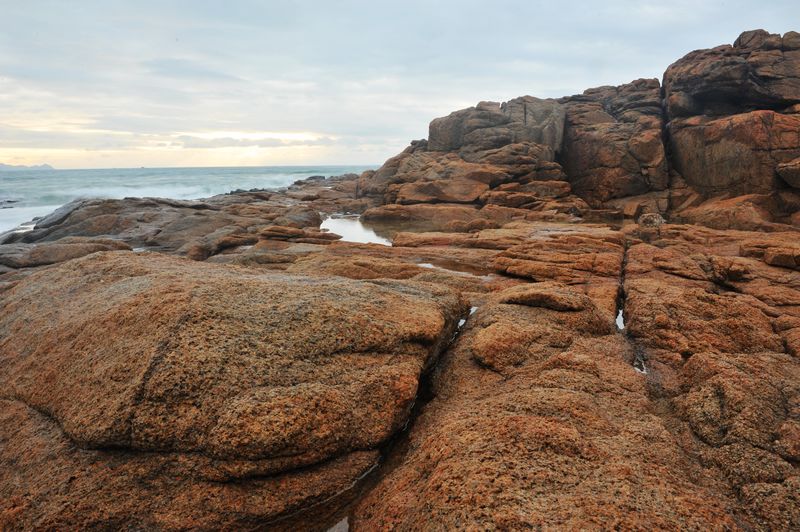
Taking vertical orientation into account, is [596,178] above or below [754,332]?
above

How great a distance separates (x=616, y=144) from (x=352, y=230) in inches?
713

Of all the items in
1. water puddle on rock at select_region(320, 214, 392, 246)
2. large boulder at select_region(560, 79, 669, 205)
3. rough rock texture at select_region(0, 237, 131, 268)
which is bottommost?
water puddle on rock at select_region(320, 214, 392, 246)

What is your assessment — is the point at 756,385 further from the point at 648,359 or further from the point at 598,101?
the point at 598,101

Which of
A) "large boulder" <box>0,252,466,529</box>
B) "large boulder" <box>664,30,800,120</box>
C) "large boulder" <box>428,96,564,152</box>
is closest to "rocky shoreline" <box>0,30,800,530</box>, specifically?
"large boulder" <box>0,252,466,529</box>

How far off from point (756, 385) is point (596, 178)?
88.0 feet

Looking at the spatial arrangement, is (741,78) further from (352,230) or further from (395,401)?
(395,401)

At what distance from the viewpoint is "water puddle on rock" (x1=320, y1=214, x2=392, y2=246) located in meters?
19.9

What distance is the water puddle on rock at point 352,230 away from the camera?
19891mm

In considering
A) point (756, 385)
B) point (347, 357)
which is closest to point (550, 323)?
point (756, 385)

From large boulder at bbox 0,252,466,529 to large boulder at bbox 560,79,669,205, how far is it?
26.3m

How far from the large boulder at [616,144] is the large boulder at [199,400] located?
1036 inches

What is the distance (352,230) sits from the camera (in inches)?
923

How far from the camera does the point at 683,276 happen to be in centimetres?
973

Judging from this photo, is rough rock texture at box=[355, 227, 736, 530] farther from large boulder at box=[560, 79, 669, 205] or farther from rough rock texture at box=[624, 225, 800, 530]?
large boulder at box=[560, 79, 669, 205]
